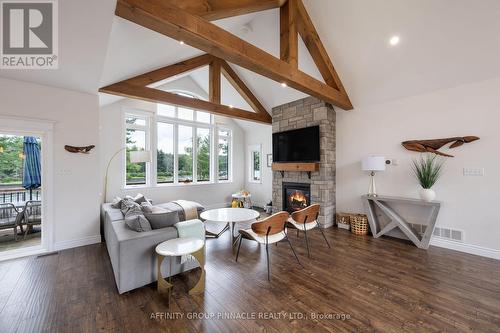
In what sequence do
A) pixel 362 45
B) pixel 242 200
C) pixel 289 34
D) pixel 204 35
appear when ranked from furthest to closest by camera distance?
pixel 242 200 < pixel 362 45 < pixel 289 34 < pixel 204 35

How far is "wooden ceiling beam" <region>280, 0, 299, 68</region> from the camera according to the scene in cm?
324

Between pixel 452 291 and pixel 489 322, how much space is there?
47 cm

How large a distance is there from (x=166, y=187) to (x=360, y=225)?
16.9 ft

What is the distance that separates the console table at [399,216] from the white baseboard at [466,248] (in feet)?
0.88

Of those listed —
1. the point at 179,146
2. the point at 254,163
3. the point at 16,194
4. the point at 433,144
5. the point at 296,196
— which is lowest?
the point at 296,196

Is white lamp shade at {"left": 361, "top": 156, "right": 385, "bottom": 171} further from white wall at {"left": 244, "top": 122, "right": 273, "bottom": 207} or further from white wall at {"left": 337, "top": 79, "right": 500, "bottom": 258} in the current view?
white wall at {"left": 244, "top": 122, "right": 273, "bottom": 207}

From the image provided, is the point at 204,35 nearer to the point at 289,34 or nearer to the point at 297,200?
the point at 289,34

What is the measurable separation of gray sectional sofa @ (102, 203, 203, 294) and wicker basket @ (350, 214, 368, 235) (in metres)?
3.54

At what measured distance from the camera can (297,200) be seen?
5328mm

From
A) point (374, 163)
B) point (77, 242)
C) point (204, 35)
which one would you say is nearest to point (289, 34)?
point (204, 35)

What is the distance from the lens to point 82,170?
365 centimetres

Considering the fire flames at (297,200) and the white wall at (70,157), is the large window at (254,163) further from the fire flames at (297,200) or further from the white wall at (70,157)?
A: the white wall at (70,157)

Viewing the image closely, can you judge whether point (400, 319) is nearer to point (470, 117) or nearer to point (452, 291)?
point (452, 291)

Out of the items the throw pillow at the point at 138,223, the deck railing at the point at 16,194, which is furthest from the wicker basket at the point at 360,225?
the deck railing at the point at 16,194
